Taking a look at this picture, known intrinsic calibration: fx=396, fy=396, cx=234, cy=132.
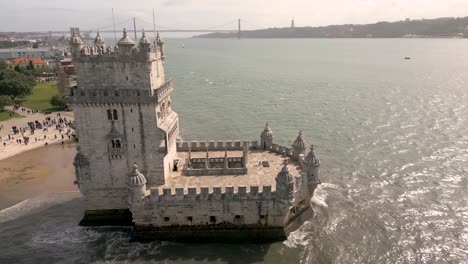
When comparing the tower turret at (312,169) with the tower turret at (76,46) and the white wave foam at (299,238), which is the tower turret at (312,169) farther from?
the tower turret at (76,46)

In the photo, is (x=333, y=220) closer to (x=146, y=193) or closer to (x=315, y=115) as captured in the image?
(x=146, y=193)

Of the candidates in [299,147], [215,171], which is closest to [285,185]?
[215,171]

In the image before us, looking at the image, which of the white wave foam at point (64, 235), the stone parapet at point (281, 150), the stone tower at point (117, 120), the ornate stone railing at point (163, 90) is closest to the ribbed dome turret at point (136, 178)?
the stone tower at point (117, 120)

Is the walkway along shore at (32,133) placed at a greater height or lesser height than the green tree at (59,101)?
lesser

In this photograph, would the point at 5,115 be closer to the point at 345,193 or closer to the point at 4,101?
the point at 4,101

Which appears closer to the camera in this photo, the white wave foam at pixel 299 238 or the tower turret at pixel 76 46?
the tower turret at pixel 76 46
